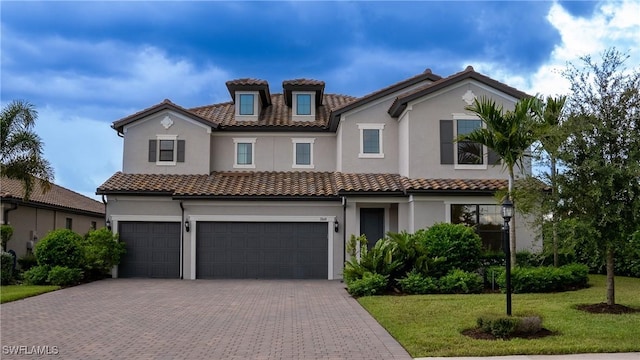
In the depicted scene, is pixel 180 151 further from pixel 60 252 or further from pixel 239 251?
pixel 60 252

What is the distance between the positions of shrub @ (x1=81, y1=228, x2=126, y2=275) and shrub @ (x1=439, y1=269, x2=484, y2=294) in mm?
11983

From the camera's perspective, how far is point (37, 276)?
18.9m

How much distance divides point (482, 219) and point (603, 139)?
8.41 metres

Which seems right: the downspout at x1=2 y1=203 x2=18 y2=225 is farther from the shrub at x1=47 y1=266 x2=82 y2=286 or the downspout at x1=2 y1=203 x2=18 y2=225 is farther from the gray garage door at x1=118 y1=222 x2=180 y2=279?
the shrub at x1=47 y1=266 x2=82 y2=286

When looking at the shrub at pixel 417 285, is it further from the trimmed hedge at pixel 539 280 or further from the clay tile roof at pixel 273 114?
the clay tile roof at pixel 273 114

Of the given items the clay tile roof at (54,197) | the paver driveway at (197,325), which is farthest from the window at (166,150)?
the paver driveway at (197,325)

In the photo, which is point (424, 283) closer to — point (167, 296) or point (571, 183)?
point (571, 183)

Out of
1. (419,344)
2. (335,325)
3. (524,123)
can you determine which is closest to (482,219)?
(524,123)

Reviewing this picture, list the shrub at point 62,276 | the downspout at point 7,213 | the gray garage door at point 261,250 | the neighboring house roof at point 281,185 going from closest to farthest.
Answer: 1. the shrub at point 62,276
2. the neighboring house roof at point 281,185
3. the gray garage door at point 261,250
4. the downspout at point 7,213

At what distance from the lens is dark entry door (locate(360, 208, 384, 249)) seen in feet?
72.5

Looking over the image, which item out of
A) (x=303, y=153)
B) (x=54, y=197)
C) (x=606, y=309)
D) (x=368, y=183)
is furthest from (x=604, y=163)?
(x=54, y=197)

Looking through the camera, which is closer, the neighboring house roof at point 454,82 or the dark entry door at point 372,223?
the neighboring house roof at point 454,82

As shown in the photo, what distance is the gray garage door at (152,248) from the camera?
2195 cm

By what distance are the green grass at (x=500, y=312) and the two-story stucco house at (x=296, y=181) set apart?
5769mm
